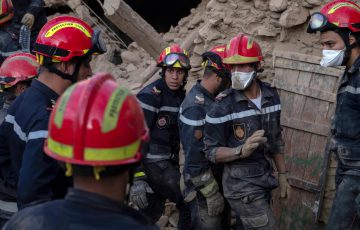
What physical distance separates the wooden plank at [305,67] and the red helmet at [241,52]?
3.81 ft

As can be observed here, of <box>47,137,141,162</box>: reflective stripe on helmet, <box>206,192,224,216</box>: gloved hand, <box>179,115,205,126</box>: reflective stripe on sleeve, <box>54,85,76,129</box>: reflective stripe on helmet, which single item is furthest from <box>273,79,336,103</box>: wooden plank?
<box>54,85,76,129</box>: reflective stripe on helmet

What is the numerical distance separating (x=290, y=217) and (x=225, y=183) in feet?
5.04

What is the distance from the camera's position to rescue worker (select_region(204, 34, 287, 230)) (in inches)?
205

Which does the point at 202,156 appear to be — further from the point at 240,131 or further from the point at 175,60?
the point at 175,60

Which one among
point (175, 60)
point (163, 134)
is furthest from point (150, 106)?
point (175, 60)

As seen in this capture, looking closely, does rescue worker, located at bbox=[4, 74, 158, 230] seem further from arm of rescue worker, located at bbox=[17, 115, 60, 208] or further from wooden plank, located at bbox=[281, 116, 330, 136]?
wooden plank, located at bbox=[281, 116, 330, 136]

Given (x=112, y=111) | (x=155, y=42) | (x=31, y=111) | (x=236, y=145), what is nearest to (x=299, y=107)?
(x=236, y=145)

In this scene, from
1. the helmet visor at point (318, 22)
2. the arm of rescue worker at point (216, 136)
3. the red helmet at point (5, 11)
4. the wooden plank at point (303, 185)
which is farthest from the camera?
the red helmet at point (5, 11)

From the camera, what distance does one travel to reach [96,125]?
236cm

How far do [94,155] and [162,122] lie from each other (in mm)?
3906

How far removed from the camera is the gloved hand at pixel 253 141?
4859 millimetres

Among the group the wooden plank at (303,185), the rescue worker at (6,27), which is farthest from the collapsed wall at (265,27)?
the rescue worker at (6,27)

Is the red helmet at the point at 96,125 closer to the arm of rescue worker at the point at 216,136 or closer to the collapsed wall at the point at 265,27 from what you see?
the arm of rescue worker at the point at 216,136

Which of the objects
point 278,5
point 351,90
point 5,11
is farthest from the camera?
point 5,11
